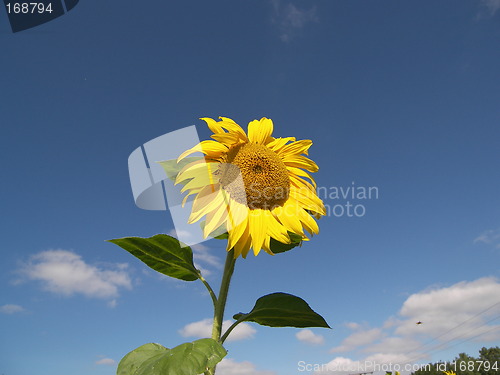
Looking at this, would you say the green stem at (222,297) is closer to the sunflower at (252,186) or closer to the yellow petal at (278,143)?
the sunflower at (252,186)

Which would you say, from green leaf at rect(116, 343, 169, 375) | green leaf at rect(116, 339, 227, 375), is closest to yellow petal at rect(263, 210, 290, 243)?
green leaf at rect(116, 339, 227, 375)

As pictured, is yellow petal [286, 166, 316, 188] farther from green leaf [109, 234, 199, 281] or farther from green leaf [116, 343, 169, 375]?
green leaf [116, 343, 169, 375]

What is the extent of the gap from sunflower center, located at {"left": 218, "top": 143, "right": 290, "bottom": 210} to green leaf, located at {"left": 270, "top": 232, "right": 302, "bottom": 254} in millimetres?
277

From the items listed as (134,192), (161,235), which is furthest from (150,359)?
(134,192)

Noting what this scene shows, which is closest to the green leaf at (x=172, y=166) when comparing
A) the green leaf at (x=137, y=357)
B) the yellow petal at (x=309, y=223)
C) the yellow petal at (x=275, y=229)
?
the yellow petal at (x=275, y=229)

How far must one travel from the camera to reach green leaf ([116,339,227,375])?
189 centimetres

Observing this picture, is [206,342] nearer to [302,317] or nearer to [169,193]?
[302,317]

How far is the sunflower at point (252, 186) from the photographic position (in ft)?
8.54

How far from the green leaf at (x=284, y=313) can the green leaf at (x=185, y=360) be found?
594 millimetres

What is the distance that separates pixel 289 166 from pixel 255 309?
1.20m

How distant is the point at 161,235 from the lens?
247cm

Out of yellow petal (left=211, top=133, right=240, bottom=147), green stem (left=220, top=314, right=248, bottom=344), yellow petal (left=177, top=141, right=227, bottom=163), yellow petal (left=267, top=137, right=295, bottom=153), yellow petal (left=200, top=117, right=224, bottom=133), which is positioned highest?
yellow petal (left=267, top=137, right=295, bottom=153)

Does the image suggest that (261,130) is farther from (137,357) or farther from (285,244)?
(137,357)

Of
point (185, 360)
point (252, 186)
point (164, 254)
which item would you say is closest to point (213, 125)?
point (252, 186)
